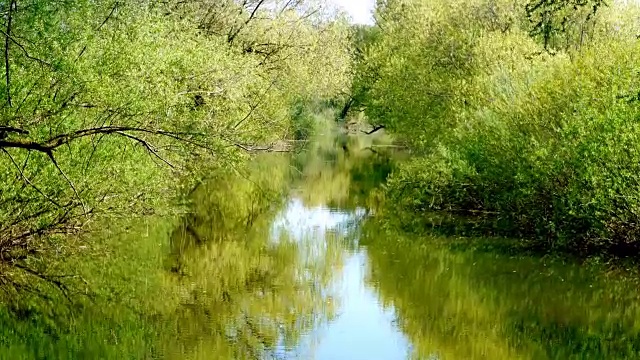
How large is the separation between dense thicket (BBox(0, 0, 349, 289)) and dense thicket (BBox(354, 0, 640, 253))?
564 centimetres

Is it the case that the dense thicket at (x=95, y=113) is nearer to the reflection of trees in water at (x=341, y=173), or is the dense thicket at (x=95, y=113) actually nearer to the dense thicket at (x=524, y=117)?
the dense thicket at (x=524, y=117)

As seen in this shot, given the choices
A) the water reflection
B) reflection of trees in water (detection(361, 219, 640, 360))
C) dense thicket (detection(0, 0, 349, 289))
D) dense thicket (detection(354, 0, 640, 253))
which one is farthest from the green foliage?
dense thicket (detection(354, 0, 640, 253))

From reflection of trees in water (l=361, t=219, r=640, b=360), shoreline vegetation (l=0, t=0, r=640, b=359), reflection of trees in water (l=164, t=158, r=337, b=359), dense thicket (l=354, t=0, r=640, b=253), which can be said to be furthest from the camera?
dense thicket (l=354, t=0, r=640, b=253)

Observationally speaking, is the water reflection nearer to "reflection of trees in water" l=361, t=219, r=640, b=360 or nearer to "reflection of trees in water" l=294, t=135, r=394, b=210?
"reflection of trees in water" l=361, t=219, r=640, b=360

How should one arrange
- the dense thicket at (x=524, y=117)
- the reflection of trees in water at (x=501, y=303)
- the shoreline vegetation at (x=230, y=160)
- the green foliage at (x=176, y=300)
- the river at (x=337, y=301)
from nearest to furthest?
the green foliage at (x=176, y=300) → the river at (x=337, y=301) → the reflection of trees in water at (x=501, y=303) → the shoreline vegetation at (x=230, y=160) → the dense thicket at (x=524, y=117)

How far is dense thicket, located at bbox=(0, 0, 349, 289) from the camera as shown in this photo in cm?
1020

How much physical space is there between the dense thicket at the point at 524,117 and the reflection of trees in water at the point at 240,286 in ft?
17.5

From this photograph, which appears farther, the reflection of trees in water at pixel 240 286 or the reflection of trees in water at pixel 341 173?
the reflection of trees in water at pixel 341 173

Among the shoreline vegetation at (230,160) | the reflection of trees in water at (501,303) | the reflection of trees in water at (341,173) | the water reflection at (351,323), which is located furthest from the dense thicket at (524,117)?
the water reflection at (351,323)

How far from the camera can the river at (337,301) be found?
10562mm

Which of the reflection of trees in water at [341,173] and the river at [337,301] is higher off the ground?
the reflection of trees in water at [341,173]

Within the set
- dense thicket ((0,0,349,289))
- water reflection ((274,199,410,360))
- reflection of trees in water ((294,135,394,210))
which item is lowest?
water reflection ((274,199,410,360))

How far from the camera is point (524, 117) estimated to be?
1861cm

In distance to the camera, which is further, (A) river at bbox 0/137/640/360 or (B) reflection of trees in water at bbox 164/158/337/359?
(B) reflection of trees in water at bbox 164/158/337/359
